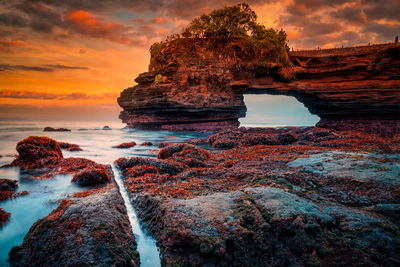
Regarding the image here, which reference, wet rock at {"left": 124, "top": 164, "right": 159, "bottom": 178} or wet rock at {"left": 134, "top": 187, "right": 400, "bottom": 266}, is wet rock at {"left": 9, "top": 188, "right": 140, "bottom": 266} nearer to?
wet rock at {"left": 134, "top": 187, "right": 400, "bottom": 266}

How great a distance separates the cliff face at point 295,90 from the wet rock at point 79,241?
17.5 meters

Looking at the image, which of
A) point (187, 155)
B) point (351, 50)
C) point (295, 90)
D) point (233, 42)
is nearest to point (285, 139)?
point (187, 155)

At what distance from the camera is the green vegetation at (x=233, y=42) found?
19.4 m

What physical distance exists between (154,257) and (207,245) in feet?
2.30

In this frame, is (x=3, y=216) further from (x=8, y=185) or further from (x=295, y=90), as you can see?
(x=295, y=90)

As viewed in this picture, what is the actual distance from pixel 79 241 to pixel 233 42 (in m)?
21.7

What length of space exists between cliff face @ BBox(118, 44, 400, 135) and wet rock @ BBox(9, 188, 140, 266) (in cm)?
1754

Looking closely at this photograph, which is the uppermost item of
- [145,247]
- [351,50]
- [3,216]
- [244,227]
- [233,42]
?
[233,42]

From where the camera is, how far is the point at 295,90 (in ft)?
65.1

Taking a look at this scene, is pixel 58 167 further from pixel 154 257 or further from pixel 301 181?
pixel 301 181

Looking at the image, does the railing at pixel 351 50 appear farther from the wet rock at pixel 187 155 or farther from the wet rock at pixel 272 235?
the wet rock at pixel 272 235

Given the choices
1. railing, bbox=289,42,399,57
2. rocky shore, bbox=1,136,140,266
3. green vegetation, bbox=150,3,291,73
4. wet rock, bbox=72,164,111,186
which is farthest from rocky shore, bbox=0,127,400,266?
railing, bbox=289,42,399,57

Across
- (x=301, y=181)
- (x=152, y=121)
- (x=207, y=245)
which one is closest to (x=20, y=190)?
(x=207, y=245)

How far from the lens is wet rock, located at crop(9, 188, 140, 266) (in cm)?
178
